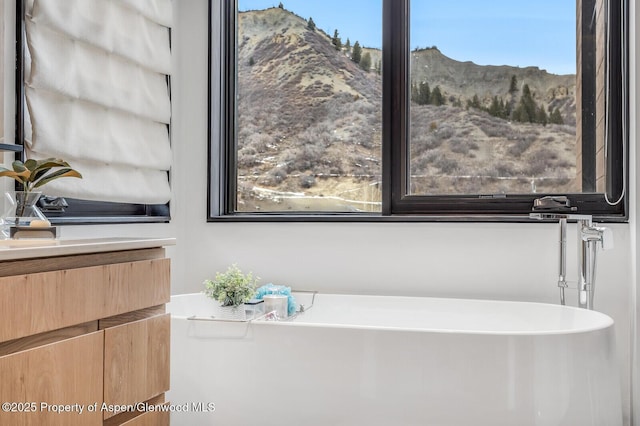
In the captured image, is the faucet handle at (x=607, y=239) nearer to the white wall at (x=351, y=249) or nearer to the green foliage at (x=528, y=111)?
the white wall at (x=351, y=249)

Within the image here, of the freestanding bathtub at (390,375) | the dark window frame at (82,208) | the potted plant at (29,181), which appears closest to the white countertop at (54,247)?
the potted plant at (29,181)

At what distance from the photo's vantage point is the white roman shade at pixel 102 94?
207cm

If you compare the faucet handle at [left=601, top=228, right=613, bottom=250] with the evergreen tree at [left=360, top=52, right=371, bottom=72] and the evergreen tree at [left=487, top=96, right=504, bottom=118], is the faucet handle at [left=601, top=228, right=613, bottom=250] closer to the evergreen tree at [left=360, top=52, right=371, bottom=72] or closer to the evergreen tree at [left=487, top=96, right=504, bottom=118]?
the evergreen tree at [left=487, top=96, right=504, bottom=118]

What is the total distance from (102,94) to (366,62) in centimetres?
134

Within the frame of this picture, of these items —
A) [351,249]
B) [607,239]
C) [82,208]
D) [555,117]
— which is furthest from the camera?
[351,249]

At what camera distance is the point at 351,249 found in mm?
2852

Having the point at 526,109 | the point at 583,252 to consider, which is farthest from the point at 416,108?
the point at 583,252

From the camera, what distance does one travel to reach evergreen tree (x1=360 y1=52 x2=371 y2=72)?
3018mm

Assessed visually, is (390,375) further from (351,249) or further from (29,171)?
(29,171)

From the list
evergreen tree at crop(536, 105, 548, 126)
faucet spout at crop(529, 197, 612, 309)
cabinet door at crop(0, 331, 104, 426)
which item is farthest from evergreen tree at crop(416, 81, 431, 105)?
cabinet door at crop(0, 331, 104, 426)

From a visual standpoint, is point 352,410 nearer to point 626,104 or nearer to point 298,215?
point 298,215

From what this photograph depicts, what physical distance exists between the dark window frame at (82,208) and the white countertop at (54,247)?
1.80 ft

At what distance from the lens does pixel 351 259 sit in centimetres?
285

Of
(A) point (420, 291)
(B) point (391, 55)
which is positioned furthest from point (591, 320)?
(B) point (391, 55)
